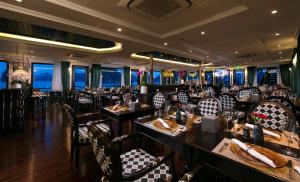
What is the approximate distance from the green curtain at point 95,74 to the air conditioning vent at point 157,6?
319 inches

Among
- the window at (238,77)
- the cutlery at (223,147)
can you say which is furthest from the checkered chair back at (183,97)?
the window at (238,77)

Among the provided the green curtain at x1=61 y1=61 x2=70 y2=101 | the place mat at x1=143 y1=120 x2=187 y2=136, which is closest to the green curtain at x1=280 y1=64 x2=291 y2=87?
the place mat at x1=143 y1=120 x2=187 y2=136

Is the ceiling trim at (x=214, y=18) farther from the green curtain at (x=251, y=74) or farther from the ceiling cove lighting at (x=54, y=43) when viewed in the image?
the green curtain at (x=251, y=74)

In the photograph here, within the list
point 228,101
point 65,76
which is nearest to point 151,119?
point 228,101

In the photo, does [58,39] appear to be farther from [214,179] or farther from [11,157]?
[214,179]

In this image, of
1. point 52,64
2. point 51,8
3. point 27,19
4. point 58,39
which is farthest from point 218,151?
point 52,64

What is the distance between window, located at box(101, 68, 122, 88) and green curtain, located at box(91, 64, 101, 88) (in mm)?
777

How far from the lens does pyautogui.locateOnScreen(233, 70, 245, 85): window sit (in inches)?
589

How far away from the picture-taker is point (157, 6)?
2891 millimetres

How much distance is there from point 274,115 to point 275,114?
0.02 m

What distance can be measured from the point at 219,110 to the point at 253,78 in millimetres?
14346

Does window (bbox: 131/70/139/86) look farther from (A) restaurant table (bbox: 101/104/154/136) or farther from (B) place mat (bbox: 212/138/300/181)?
(B) place mat (bbox: 212/138/300/181)

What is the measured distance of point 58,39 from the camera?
5.61 metres

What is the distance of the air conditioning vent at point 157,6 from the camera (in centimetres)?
274
